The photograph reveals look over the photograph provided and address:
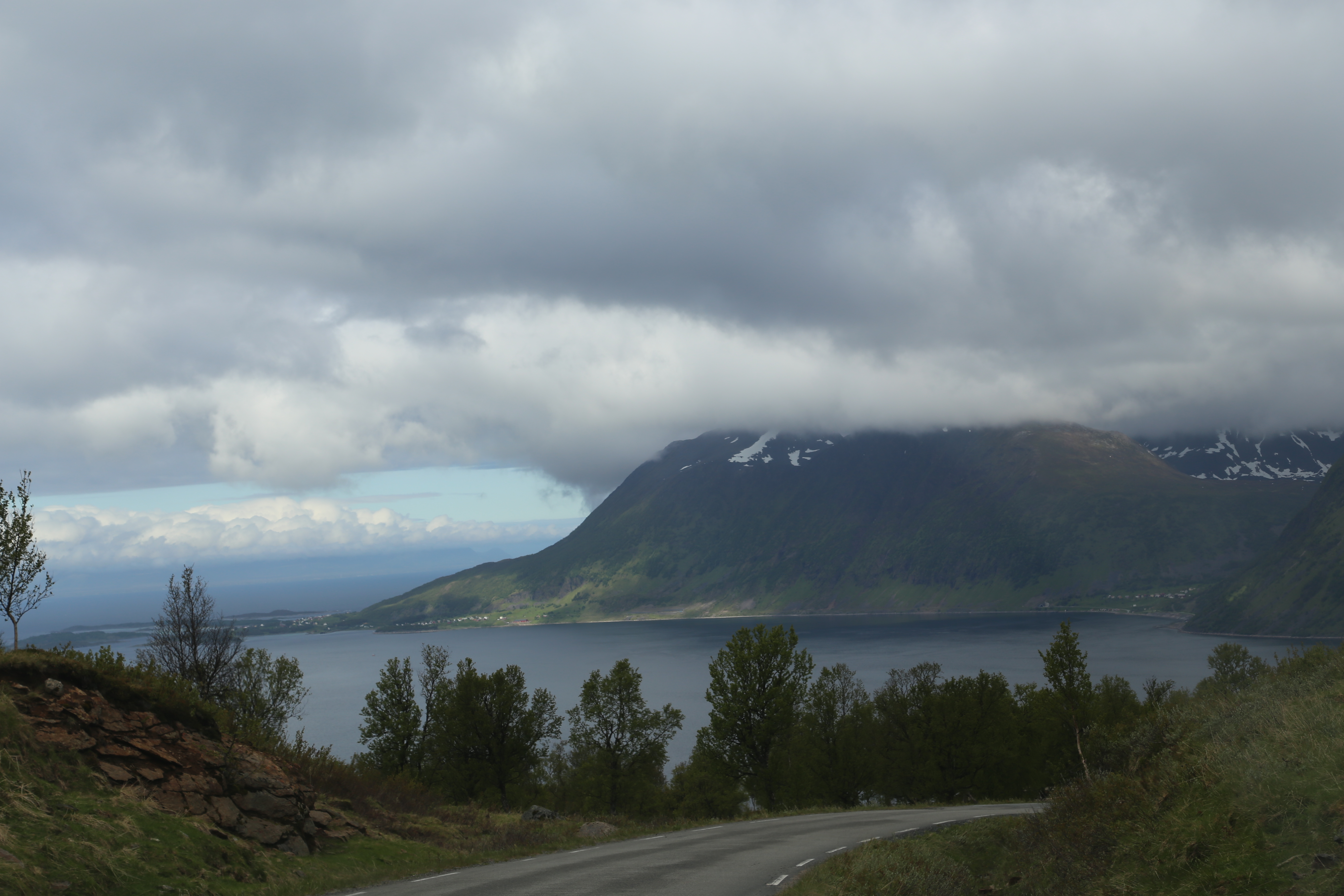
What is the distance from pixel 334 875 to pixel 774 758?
5243cm

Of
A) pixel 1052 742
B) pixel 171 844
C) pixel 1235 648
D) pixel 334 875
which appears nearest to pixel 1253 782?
pixel 334 875

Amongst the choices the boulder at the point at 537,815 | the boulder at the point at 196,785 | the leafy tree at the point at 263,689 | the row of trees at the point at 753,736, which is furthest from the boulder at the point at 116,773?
the row of trees at the point at 753,736

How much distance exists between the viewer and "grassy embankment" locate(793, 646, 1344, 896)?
12078mm

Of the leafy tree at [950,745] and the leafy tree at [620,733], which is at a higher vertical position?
the leafy tree at [620,733]

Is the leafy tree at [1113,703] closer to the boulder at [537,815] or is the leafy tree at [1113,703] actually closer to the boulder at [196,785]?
the boulder at [537,815]

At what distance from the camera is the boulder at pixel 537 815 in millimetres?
33156

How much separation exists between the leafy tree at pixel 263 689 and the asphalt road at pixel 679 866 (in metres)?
28.7

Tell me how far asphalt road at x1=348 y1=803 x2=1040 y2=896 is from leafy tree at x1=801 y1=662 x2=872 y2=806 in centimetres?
4272

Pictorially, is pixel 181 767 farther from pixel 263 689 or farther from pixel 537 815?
pixel 263 689

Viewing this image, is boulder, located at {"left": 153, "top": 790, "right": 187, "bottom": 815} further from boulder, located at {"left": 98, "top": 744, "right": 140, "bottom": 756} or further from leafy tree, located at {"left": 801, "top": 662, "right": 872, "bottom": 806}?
leafy tree, located at {"left": 801, "top": 662, "right": 872, "bottom": 806}

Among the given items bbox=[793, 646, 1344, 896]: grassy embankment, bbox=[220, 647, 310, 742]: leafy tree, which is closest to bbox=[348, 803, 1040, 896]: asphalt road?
bbox=[793, 646, 1344, 896]: grassy embankment

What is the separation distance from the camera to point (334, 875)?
1852 centimetres

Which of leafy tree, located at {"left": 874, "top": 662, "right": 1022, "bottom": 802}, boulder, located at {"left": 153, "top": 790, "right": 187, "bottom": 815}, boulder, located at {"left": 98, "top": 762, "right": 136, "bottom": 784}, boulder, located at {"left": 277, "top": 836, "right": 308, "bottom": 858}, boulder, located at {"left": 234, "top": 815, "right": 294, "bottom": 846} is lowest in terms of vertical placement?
leafy tree, located at {"left": 874, "top": 662, "right": 1022, "bottom": 802}

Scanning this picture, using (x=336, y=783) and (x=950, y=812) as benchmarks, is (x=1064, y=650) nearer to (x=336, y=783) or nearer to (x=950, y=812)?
(x=950, y=812)
